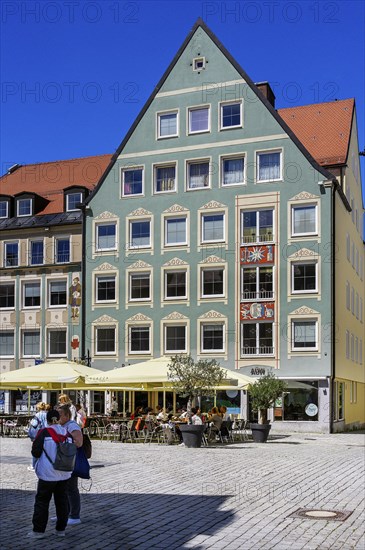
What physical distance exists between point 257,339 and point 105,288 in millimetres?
10225

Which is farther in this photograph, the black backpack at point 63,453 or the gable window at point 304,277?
the gable window at point 304,277

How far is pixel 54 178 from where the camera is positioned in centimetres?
5950

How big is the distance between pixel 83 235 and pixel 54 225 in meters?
2.86

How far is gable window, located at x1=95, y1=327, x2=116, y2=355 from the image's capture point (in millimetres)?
50244

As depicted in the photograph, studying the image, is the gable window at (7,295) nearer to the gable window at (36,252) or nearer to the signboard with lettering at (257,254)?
the gable window at (36,252)

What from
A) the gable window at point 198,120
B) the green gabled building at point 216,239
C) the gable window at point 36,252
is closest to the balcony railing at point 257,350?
the green gabled building at point 216,239

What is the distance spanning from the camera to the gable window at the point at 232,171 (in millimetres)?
47719

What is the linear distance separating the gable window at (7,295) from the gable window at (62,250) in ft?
12.3

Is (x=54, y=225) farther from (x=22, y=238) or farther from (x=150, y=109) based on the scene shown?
Result: (x=150, y=109)

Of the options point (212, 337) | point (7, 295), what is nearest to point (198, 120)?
point (212, 337)

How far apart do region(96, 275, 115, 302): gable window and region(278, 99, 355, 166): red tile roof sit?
14.2 m

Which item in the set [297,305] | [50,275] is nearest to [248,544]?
[297,305]

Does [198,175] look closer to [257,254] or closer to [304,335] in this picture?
[257,254]

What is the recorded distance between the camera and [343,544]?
1055 centimetres
